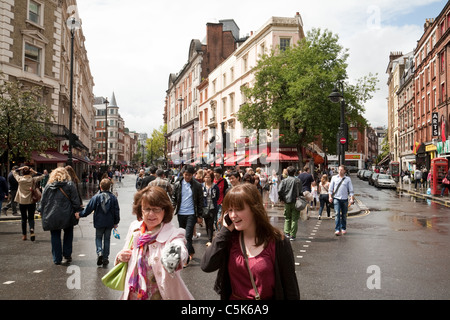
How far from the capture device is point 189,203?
7535 mm

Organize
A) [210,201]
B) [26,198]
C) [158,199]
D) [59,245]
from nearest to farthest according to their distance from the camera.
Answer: [158,199], [59,245], [210,201], [26,198]

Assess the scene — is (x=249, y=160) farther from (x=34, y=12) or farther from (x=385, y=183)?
(x=34, y=12)

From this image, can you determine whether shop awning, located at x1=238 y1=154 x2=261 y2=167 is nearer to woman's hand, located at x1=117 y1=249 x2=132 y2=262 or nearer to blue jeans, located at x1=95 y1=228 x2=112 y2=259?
blue jeans, located at x1=95 y1=228 x2=112 y2=259

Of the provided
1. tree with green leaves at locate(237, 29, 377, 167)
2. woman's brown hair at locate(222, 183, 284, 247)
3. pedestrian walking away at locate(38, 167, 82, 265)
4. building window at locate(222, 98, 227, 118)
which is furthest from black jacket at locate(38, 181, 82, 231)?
building window at locate(222, 98, 227, 118)

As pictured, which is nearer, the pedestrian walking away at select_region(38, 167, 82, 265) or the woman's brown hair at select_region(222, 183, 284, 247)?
the woman's brown hair at select_region(222, 183, 284, 247)

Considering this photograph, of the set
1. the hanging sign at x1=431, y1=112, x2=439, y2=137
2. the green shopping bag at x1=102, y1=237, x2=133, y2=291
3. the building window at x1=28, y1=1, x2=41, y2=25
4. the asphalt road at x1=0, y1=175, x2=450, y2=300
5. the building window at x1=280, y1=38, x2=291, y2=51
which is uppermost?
the building window at x1=280, y1=38, x2=291, y2=51

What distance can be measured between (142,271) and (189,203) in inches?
181

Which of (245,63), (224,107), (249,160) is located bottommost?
(249,160)

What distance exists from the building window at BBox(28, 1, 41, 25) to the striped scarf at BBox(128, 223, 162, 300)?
87.4ft

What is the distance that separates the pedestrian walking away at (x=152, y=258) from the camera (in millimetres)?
2879

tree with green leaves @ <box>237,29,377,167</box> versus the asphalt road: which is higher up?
A: tree with green leaves @ <box>237,29,377,167</box>

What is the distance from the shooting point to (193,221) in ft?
24.9

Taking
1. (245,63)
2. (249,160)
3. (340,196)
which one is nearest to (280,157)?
(249,160)

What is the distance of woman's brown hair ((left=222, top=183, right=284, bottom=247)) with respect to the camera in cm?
263
